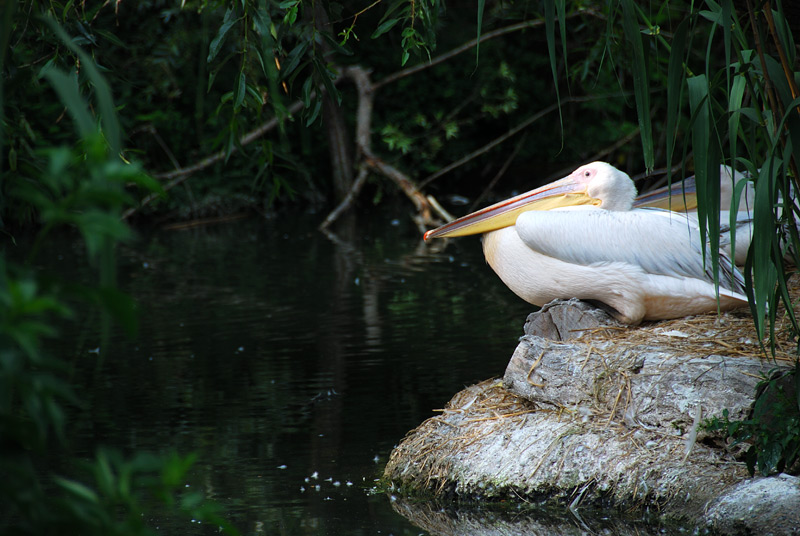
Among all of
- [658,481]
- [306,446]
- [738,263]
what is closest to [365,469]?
[306,446]

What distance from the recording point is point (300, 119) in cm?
803

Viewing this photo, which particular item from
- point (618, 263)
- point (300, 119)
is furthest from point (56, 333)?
point (300, 119)

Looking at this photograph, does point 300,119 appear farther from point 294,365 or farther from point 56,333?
point 56,333

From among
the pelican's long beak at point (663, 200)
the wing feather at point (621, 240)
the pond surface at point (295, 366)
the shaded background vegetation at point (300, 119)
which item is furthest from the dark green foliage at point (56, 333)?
the pelican's long beak at point (663, 200)

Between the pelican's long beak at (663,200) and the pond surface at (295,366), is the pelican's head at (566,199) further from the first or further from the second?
the pond surface at (295,366)

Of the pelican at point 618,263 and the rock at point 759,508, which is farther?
the pelican at point 618,263

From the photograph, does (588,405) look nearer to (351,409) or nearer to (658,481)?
(658,481)

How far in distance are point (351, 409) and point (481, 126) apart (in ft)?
32.3

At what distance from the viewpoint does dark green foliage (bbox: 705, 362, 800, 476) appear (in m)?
2.86

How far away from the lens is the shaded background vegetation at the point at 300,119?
1278 millimetres

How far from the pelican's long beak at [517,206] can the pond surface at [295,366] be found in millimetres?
811

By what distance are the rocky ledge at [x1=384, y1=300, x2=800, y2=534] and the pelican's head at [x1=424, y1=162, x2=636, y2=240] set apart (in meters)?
0.59

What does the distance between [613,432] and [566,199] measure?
4.26 ft

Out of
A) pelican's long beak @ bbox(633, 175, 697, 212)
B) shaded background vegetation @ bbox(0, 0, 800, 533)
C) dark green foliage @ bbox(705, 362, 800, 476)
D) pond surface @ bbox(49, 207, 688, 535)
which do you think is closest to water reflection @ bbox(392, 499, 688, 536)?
pond surface @ bbox(49, 207, 688, 535)
